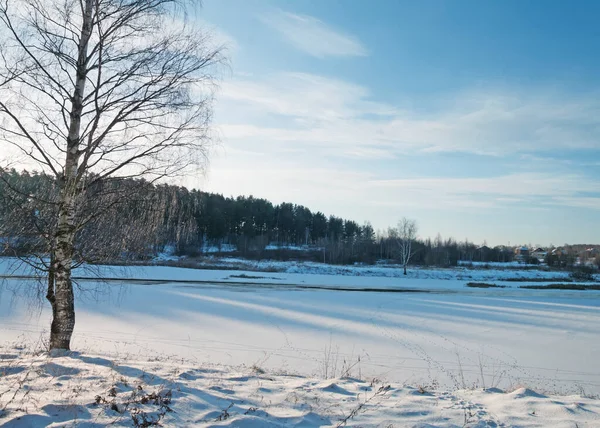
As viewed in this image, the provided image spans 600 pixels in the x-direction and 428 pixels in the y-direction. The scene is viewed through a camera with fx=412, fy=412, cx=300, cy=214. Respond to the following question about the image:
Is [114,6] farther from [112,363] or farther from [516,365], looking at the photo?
[516,365]

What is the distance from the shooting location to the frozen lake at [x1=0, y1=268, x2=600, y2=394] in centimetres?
912

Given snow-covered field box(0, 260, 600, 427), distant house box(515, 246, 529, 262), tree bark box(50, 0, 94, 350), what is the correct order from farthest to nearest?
distant house box(515, 246, 529, 262), tree bark box(50, 0, 94, 350), snow-covered field box(0, 260, 600, 427)

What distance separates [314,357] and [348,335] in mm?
3155

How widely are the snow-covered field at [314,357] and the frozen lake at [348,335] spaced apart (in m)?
0.06

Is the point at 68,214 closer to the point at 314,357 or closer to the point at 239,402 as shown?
the point at 239,402

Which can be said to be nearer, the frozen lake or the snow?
the snow

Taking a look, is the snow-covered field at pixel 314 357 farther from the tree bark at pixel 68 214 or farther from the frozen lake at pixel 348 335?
the tree bark at pixel 68 214

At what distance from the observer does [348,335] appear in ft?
42.2

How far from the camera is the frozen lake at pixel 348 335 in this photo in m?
9.12

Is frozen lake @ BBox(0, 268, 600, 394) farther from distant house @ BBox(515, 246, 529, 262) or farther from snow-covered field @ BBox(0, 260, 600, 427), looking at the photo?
distant house @ BBox(515, 246, 529, 262)

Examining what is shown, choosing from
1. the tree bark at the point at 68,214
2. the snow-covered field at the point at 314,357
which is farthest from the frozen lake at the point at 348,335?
the tree bark at the point at 68,214

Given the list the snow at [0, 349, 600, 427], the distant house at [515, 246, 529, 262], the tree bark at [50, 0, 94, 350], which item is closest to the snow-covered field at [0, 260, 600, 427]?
the snow at [0, 349, 600, 427]

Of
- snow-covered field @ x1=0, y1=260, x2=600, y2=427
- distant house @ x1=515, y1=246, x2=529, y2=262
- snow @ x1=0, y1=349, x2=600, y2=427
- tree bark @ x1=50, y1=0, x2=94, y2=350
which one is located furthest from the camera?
distant house @ x1=515, y1=246, x2=529, y2=262

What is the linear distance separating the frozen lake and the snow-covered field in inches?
2.5
